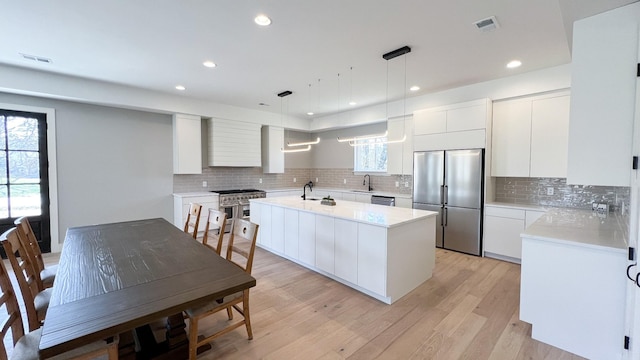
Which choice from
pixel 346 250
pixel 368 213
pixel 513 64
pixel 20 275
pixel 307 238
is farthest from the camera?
pixel 307 238

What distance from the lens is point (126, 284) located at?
5.08ft

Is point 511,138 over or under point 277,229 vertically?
over

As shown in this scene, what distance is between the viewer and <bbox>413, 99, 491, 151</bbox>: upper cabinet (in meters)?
4.15

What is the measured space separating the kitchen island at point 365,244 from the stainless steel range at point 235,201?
216 cm

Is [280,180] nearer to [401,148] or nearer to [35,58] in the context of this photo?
[401,148]

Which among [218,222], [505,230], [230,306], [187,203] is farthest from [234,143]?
[505,230]

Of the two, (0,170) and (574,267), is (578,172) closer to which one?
(574,267)

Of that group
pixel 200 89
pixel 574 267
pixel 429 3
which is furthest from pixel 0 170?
pixel 574 267

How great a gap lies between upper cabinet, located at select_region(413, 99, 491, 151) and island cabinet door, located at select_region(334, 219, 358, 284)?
251 centimetres

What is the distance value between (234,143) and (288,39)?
3581 mm

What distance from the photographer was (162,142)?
17.6ft

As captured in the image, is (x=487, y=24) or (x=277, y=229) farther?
(x=277, y=229)

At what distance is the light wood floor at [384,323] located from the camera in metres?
2.07

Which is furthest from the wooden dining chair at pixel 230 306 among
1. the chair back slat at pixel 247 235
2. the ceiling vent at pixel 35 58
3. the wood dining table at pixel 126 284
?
the ceiling vent at pixel 35 58
